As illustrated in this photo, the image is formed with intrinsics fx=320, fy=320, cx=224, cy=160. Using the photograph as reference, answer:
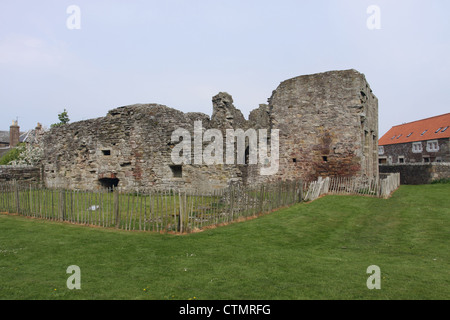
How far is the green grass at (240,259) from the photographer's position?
5.11m

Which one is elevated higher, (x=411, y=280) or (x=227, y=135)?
(x=227, y=135)

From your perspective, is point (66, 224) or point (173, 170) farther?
point (173, 170)

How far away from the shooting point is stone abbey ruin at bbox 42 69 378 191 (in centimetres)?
1590

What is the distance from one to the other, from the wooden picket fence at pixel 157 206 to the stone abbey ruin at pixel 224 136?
2.86m

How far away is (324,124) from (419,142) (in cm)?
2792

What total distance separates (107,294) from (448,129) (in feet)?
136

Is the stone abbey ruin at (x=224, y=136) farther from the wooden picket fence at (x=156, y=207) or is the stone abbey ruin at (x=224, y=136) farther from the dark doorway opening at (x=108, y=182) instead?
the wooden picket fence at (x=156, y=207)

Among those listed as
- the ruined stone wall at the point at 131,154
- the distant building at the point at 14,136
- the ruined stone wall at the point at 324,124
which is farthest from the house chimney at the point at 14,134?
the ruined stone wall at the point at 324,124

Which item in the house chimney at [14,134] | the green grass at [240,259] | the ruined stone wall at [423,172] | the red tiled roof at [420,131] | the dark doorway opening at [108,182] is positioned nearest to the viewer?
the green grass at [240,259]

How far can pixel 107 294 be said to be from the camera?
496cm

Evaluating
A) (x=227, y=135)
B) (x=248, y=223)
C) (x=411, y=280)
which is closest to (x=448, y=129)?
(x=227, y=135)

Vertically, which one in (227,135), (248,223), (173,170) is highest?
(227,135)

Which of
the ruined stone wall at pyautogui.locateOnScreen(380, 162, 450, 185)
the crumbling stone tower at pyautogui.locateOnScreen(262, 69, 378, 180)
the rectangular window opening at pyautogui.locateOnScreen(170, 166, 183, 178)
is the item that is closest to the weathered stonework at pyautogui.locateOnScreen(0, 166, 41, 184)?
the rectangular window opening at pyautogui.locateOnScreen(170, 166, 183, 178)
